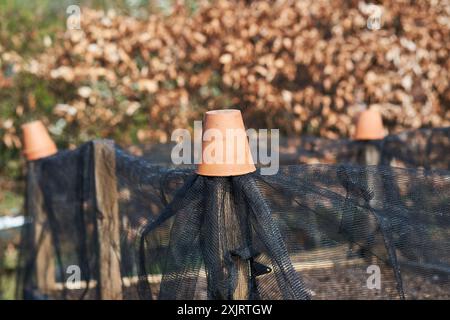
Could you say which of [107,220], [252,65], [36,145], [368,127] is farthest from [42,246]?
[252,65]

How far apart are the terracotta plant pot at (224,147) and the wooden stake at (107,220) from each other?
123 cm

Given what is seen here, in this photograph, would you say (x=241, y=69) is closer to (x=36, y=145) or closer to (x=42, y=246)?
(x=36, y=145)

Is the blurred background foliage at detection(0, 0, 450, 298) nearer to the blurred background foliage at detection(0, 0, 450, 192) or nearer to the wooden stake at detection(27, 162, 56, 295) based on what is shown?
the blurred background foliage at detection(0, 0, 450, 192)

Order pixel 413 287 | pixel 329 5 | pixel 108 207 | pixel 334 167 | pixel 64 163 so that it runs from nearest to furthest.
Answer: pixel 334 167
pixel 413 287
pixel 108 207
pixel 64 163
pixel 329 5

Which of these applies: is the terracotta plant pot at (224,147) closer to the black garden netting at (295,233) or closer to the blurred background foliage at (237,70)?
the black garden netting at (295,233)

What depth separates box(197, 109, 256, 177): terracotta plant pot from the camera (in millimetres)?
2482

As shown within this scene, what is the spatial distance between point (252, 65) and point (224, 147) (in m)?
3.76

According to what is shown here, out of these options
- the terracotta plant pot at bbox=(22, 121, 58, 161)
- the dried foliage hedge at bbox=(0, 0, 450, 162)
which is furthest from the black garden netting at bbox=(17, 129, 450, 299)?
the dried foliage hedge at bbox=(0, 0, 450, 162)

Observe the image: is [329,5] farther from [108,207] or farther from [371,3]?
[108,207]

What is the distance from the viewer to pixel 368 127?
493 centimetres

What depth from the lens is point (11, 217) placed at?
6680mm

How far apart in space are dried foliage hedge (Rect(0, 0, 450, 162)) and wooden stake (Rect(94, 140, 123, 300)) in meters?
2.21
